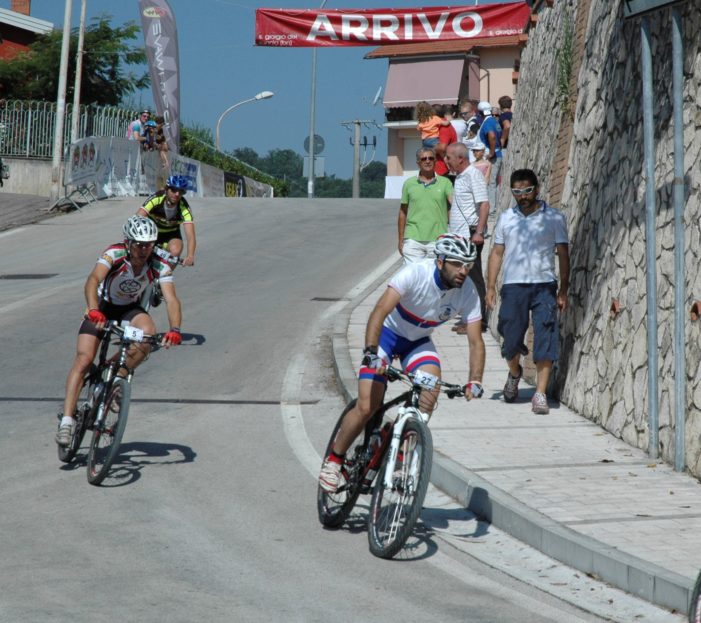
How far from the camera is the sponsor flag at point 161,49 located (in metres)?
34.0

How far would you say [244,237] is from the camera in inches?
939

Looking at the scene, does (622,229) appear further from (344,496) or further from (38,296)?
(38,296)

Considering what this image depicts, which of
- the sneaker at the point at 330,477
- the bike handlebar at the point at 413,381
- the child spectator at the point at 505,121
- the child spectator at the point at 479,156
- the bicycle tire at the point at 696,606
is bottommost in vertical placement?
the sneaker at the point at 330,477

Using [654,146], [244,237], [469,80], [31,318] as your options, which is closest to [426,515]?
[654,146]

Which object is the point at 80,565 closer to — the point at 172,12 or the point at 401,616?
the point at 401,616

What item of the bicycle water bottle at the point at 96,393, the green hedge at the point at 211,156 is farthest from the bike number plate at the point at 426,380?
the green hedge at the point at 211,156

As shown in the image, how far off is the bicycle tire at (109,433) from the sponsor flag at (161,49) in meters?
26.9

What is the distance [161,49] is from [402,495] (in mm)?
29352

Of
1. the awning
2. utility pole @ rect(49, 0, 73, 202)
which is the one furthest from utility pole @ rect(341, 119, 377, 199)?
utility pole @ rect(49, 0, 73, 202)

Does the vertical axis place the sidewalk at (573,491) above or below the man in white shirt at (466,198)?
below

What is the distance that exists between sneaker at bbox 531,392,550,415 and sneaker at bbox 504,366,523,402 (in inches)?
15.3

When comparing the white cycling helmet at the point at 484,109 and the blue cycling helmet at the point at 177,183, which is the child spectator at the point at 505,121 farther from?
the blue cycling helmet at the point at 177,183

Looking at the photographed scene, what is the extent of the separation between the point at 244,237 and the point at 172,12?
12961mm

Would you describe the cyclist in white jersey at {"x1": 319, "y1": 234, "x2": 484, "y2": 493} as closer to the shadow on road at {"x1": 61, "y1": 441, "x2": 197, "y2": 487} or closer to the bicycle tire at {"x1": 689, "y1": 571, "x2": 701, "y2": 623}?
the shadow on road at {"x1": 61, "y1": 441, "x2": 197, "y2": 487}
